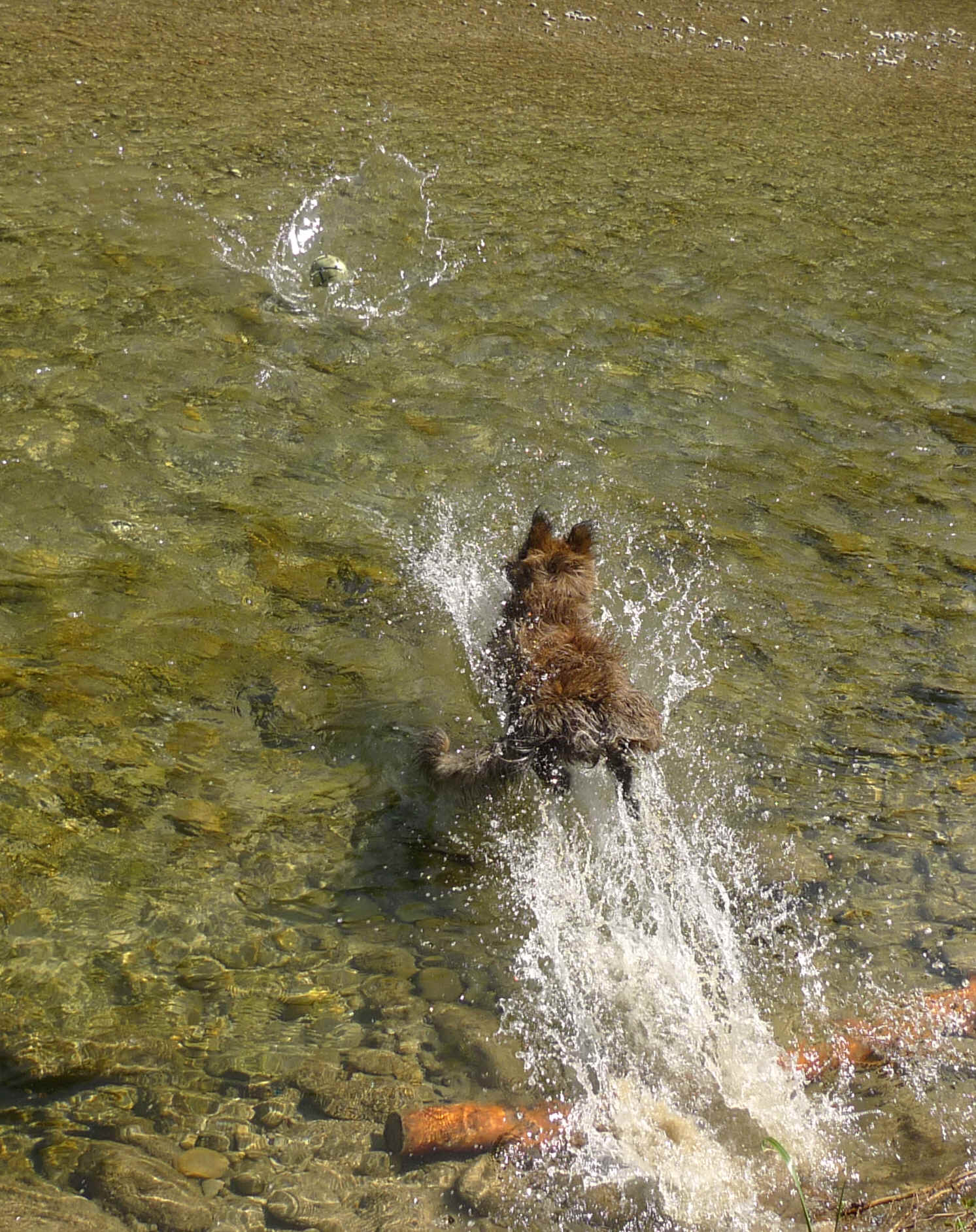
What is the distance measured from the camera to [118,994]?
340cm

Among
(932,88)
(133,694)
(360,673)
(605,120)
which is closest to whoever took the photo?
(133,694)

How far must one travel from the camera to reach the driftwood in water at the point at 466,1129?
3.17 meters

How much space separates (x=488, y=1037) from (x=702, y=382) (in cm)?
463

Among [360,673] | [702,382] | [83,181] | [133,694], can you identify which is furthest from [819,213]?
[133,694]

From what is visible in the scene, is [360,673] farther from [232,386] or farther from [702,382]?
[702,382]

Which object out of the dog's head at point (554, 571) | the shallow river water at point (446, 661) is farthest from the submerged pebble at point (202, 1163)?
the dog's head at point (554, 571)

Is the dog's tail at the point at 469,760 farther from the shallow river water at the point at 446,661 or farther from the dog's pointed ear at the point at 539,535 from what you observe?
the dog's pointed ear at the point at 539,535

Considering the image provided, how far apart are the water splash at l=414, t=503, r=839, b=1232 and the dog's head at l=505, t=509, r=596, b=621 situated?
39 centimetres

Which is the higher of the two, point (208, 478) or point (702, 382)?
point (702, 382)

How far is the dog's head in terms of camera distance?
4691mm

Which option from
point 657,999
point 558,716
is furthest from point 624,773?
point 657,999

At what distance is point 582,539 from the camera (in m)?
4.96

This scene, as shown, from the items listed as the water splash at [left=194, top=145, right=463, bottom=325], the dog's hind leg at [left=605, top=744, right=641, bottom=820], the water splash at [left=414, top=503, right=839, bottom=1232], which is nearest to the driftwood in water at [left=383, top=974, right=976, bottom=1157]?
the water splash at [left=414, top=503, right=839, bottom=1232]

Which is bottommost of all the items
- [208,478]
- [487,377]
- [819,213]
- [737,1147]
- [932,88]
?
[737,1147]
